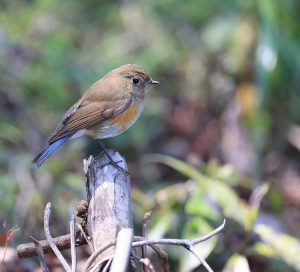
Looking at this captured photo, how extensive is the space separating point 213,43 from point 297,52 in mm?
969

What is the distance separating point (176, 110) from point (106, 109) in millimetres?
3523

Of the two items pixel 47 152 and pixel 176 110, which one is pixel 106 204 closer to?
pixel 47 152

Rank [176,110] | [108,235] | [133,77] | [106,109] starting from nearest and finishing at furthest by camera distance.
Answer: [108,235] < [106,109] < [133,77] < [176,110]

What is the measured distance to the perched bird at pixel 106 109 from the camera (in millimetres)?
3670

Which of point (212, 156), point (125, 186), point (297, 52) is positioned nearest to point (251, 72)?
point (297, 52)

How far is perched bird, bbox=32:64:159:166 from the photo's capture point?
367 cm

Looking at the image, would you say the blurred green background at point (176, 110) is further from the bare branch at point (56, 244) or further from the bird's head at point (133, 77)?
the bare branch at point (56, 244)

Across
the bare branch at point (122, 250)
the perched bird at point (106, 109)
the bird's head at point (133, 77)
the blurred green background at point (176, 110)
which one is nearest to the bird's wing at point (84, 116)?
the perched bird at point (106, 109)

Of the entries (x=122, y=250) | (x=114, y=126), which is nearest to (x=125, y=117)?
(x=114, y=126)

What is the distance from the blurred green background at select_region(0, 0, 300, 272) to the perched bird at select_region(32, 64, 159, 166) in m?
0.64

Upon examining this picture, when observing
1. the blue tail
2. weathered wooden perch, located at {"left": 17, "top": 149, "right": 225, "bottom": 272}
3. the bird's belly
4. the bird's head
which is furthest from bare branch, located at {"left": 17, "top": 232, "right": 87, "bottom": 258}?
the bird's head

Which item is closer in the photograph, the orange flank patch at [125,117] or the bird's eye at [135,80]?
the orange flank patch at [125,117]

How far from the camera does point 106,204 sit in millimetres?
2367

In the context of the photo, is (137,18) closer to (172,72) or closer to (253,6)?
(172,72)
